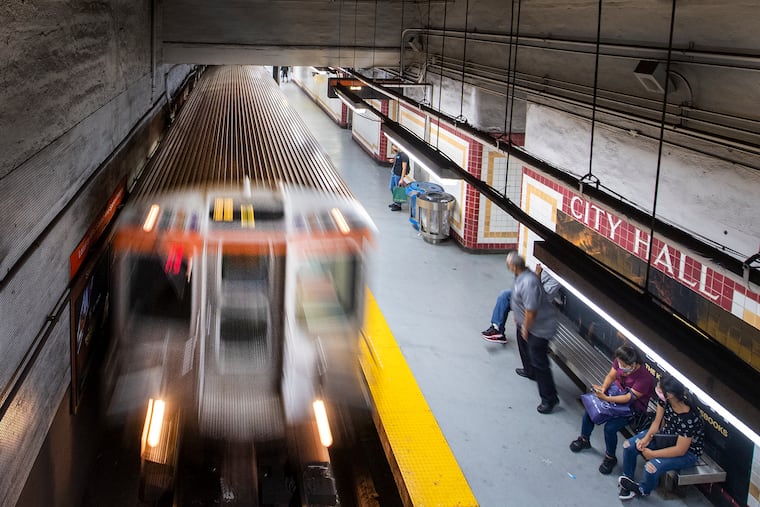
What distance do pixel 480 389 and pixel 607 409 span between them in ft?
4.82

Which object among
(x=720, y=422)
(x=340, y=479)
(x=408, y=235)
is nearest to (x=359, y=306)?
(x=340, y=479)

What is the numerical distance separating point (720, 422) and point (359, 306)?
290cm

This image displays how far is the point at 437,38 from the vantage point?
955cm

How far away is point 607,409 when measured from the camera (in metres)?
5.43

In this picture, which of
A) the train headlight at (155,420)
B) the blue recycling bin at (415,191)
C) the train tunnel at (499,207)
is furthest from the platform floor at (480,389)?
the train headlight at (155,420)

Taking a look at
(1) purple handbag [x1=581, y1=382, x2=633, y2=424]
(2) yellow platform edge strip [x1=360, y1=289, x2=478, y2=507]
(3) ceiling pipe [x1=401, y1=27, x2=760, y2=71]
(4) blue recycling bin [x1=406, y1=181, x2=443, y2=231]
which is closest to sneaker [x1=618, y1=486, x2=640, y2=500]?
(1) purple handbag [x1=581, y1=382, x2=633, y2=424]

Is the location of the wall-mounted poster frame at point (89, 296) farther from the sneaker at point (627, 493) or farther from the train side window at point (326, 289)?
the sneaker at point (627, 493)

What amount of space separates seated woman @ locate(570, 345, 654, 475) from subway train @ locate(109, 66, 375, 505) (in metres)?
2.16

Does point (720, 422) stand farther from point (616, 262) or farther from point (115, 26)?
point (115, 26)

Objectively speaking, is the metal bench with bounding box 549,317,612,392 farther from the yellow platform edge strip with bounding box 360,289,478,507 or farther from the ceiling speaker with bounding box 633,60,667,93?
the ceiling speaker with bounding box 633,60,667,93

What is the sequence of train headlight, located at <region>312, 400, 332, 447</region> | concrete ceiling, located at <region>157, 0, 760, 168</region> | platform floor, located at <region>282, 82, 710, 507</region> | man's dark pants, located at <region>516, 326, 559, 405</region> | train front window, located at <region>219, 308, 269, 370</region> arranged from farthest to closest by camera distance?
man's dark pants, located at <region>516, 326, 559, 405</region> < platform floor, located at <region>282, 82, 710, 507</region> < train headlight, located at <region>312, 400, 332, 447</region> < train front window, located at <region>219, 308, 269, 370</region> < concrete ceiling, located at <region>157, 0, 760, 168</region>

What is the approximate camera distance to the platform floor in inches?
205

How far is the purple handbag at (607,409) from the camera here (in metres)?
5.41

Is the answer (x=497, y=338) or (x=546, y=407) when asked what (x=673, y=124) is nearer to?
(x=546, y=407)
